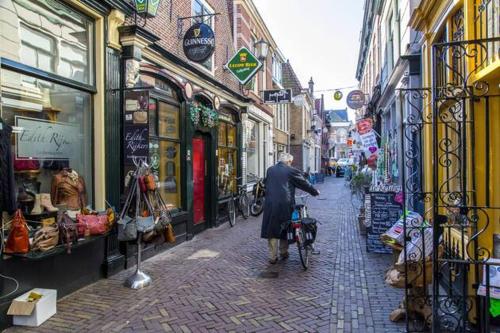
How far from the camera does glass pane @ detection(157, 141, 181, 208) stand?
7.86 metres

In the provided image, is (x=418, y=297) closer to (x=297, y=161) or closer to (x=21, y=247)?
(x=21, y=247)

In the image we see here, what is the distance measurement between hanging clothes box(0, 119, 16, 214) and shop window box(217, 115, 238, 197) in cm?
711

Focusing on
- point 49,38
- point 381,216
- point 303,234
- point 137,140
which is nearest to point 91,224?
point 137,140

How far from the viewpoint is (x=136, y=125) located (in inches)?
236

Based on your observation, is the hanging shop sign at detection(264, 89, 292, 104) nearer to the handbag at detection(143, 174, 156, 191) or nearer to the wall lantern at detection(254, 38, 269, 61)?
the wall lantern at detection(254, 38, 269, 61)

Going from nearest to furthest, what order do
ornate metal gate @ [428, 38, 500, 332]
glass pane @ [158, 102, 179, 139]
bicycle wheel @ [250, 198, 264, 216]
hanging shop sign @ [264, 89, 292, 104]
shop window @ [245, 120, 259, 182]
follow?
ornate metal gate @ [428, 38, 500, 332] → glass pane @ [158, 102, 179, 139] → bicycle wheel @ [250, 198, 264, 216] → hanging shop sign @ [264, 89, 292, 104] → shop window @ [245, 120, 259, 182]

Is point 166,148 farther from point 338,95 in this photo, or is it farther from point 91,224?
point 338,95

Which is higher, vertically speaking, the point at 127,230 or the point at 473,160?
the point at 473,160

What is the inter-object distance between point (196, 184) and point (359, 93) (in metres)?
9.51

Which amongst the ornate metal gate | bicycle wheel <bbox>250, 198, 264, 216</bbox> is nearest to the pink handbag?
the ornate metal gate

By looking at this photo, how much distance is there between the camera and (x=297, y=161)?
28531mm

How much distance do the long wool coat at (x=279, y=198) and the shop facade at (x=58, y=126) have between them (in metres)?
2.34

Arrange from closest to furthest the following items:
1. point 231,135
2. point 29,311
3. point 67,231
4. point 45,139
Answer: point 29,311 < point 67,231 < point 45,139 < point 231,135

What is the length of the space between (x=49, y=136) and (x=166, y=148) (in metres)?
3.15
